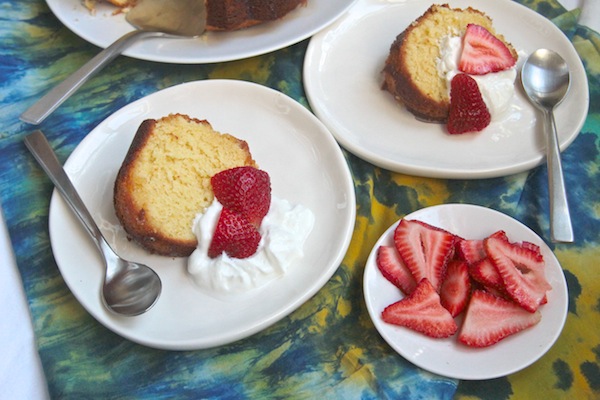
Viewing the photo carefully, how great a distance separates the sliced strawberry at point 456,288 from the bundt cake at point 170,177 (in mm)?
590

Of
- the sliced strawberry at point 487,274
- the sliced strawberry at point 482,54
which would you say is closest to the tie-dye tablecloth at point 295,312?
the sliced strawberry at point 487,274

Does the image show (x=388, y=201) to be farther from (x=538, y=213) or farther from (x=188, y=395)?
(x=188, y=395)

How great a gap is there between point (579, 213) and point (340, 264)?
26.3 inches

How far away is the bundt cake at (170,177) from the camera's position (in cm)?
145

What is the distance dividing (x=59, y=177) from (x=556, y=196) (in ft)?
4.18

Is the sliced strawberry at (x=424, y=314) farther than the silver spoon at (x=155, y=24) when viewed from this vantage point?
No

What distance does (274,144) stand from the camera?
1706mm

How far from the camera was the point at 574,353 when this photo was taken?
1409 mm

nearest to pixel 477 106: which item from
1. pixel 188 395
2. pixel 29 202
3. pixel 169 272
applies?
pixel 169 272

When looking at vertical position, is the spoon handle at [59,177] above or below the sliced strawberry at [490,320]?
above

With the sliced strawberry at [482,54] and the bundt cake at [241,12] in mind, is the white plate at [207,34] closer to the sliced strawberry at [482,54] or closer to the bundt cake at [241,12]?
the bundt cake at [241,12]

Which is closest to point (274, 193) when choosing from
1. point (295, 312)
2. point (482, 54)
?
point (295, 312)

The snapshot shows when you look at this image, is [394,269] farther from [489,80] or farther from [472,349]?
[489,80]

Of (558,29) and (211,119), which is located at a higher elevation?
(558,29)
